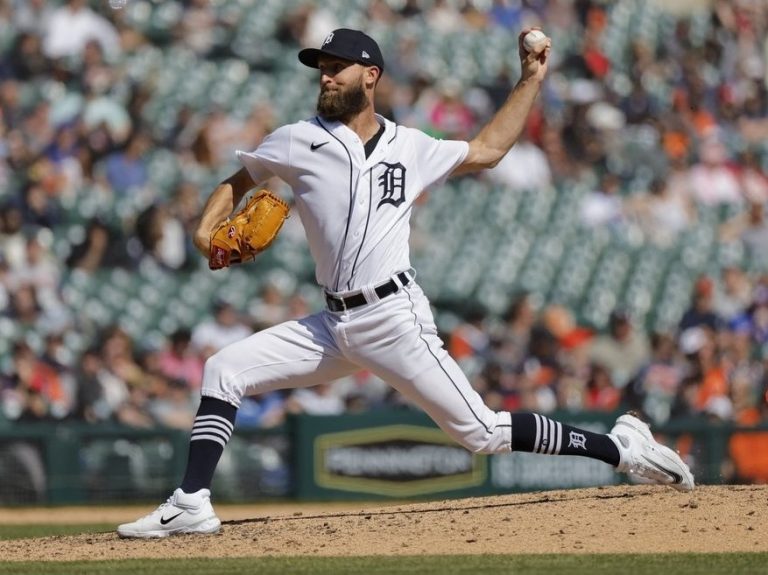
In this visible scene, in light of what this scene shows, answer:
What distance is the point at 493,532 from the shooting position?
20.8ft

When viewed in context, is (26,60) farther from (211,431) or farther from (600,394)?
(211,431)

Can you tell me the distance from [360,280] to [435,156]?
0.61 m

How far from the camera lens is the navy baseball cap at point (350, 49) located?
6027 millimetres

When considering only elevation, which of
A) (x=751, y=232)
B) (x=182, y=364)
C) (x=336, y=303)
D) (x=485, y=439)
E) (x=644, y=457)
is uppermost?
(x=751, y=232)

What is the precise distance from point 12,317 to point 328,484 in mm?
2690

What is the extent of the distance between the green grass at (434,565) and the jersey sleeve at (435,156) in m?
1.51

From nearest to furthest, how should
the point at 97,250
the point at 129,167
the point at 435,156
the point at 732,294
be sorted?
1. the point at 435,156
2. the point at 97,250
3. the point at 129,167
4. the point at 732,294

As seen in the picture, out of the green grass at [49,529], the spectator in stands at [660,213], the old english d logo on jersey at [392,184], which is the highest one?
the spectator in stands at [660,213]

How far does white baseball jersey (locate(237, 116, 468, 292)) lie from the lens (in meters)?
5.99

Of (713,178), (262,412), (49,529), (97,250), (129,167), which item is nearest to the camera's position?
(49,529)

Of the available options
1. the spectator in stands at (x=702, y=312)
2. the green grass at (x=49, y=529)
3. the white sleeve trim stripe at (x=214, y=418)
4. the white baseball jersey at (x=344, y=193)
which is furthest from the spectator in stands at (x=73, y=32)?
the white sleeve trim stripe at (x=214, y=418)

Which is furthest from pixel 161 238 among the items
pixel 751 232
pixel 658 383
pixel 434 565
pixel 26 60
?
pixel 434 565

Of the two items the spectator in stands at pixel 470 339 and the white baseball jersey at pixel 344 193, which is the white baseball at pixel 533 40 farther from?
the spectator in stands at pixel 470 339

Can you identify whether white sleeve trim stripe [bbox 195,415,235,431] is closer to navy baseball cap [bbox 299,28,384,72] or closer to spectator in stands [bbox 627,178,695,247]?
navy baseball cap [bbox 299,28,384,72]
